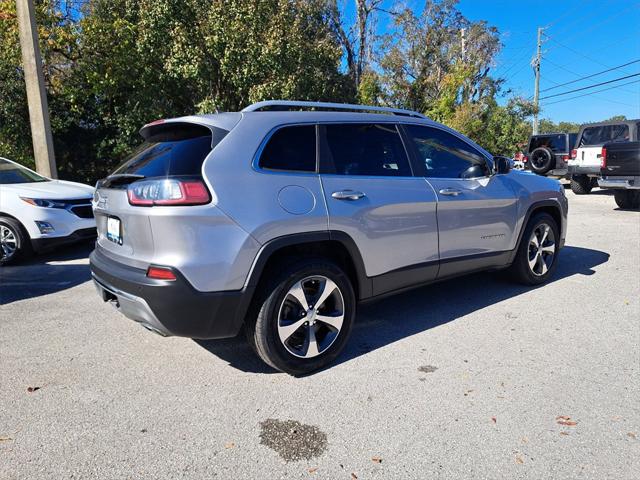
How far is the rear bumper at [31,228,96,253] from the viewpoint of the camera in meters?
6.03

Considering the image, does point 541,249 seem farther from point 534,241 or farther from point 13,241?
point 13,241

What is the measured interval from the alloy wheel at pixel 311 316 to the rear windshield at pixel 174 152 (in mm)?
1016

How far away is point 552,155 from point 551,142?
123 cm

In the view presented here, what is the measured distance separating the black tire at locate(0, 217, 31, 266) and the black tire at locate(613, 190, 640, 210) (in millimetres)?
12049

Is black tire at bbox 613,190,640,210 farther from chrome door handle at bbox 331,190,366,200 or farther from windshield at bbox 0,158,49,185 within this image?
windshield at bbox 0,158,49,185

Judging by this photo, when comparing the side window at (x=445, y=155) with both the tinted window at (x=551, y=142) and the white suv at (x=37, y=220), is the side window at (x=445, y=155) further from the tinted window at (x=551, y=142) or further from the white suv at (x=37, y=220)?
the tinted window at (x=551, y=142)

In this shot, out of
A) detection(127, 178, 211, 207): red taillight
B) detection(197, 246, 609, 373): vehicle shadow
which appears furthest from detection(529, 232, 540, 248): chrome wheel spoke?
detection(127, 178, 211, 207): red taillight

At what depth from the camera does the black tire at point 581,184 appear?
13252 mm

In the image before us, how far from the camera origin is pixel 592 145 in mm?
12391

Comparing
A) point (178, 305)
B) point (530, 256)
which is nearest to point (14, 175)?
point (178, 305)

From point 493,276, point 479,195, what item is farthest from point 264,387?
point 493,276

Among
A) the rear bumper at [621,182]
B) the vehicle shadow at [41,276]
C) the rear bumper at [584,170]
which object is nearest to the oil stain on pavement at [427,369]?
the vehicle shadow at [41,276]

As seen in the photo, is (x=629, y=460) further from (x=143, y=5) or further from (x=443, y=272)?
(x=143, y=5)

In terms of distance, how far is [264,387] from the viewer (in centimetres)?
296
